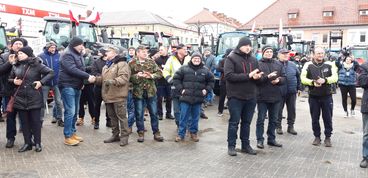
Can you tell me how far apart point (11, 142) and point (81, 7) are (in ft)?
43.7

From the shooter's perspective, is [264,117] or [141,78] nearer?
[264,117]

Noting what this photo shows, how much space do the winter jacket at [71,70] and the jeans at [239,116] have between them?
2651mm

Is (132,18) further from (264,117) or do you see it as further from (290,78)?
(264,117)

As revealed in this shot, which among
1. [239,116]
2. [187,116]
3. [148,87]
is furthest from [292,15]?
[239,116]

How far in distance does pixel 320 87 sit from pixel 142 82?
3411mm

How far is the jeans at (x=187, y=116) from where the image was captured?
7.49 meters

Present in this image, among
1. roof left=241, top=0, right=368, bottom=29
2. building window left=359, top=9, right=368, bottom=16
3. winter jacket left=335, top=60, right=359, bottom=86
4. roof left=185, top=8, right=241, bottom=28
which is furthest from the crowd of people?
roof left=185, top=8, right=241, bottom=28

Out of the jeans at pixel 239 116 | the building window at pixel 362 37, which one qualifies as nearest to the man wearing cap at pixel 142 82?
the jeans at pixel 239 116

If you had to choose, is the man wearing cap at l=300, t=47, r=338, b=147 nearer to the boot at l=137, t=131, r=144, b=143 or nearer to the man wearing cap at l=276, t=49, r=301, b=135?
the man wearing cap at l=276, t=49, r=301, b=135

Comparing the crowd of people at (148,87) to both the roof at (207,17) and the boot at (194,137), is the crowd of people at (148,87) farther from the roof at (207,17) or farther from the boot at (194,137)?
the roof at (207,17)

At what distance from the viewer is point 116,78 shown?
677 cm

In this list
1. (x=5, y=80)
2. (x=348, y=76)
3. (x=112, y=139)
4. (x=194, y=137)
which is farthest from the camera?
(x=348, y=76)

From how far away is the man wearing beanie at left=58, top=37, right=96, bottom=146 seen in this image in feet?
22.1

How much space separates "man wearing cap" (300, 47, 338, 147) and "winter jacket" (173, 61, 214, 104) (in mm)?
2005
